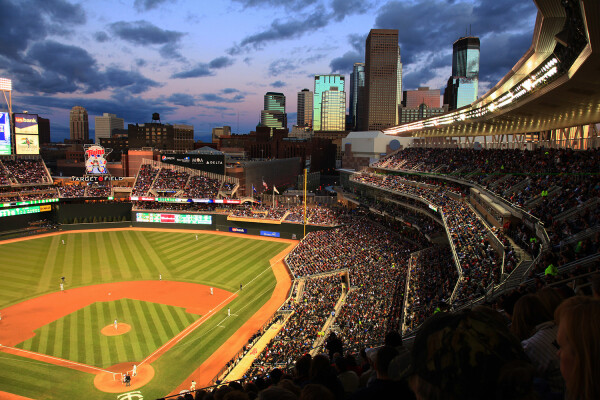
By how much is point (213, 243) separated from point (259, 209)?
27.8 feet

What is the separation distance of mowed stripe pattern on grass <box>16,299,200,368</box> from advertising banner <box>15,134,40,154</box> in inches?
1389

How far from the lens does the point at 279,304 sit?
87.5 ft

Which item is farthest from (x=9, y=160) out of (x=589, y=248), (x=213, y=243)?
(x=589, y=248)

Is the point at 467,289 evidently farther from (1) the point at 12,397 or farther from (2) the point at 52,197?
(2) the point at 52,197

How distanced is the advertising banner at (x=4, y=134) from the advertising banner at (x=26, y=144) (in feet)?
3.75

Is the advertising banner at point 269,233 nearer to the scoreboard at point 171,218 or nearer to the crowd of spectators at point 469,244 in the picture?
the scoreboard at point 171,218

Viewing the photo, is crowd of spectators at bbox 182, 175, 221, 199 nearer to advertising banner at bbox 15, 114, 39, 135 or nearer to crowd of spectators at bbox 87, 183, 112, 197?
crowd of spectators at bbox 87, 183, 112, 197

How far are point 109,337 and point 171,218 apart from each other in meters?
30.7

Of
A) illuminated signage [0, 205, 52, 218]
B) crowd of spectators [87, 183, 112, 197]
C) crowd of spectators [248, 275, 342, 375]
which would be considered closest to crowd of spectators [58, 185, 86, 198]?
crowd of spectators [87, 183, 112, 197]

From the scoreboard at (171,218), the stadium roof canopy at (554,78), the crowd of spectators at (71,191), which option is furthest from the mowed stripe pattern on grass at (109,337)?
the crowd of spectators at (71,191)

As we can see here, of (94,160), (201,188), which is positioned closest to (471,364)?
(201,188)

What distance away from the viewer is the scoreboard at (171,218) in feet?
166

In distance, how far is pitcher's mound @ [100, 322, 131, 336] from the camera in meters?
22.0

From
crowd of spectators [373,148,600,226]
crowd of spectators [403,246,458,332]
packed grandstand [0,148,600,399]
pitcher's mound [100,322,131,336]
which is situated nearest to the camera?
packed grandstand [0,148,600,399]
